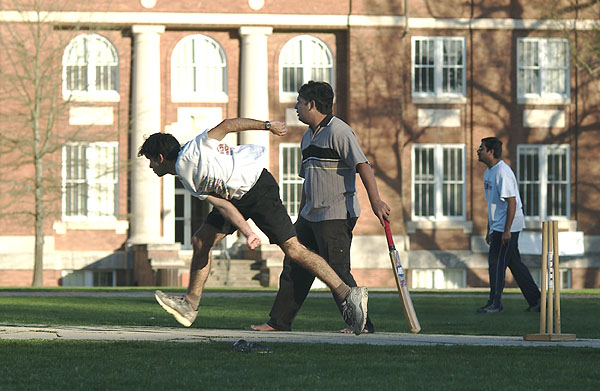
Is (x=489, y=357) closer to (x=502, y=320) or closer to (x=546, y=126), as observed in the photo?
(x=502, y=320)

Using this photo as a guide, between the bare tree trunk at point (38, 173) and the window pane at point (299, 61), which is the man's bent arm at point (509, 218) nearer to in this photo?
the bare tree trunk at point (38, 173)

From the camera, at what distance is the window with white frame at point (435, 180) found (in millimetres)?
33938

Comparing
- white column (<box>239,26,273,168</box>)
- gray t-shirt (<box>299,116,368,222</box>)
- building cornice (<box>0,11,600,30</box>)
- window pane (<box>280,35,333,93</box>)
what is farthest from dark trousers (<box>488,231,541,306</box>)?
window pane (<box>280,35,333,93</box>)

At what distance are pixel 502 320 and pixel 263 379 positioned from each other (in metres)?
6.73

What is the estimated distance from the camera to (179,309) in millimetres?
9289

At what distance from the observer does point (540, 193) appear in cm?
3447

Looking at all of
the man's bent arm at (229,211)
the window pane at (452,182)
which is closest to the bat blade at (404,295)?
the man's bent arm at (229,211)

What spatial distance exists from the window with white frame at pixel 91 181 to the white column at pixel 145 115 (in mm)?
818

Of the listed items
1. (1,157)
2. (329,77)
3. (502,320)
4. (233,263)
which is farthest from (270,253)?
(502,320)

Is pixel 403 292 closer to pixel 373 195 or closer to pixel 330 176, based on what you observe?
pixel 373 195

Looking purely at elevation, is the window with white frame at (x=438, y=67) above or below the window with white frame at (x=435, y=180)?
above

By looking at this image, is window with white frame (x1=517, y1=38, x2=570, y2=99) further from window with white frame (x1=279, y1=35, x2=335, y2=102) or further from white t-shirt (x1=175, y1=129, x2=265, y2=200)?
white t-shirt (x1=175, y1=129, x2=265, y2=200)

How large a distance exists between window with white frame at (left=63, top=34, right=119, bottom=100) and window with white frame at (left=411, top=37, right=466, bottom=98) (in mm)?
8620

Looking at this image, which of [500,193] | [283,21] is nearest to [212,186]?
[500,193]
